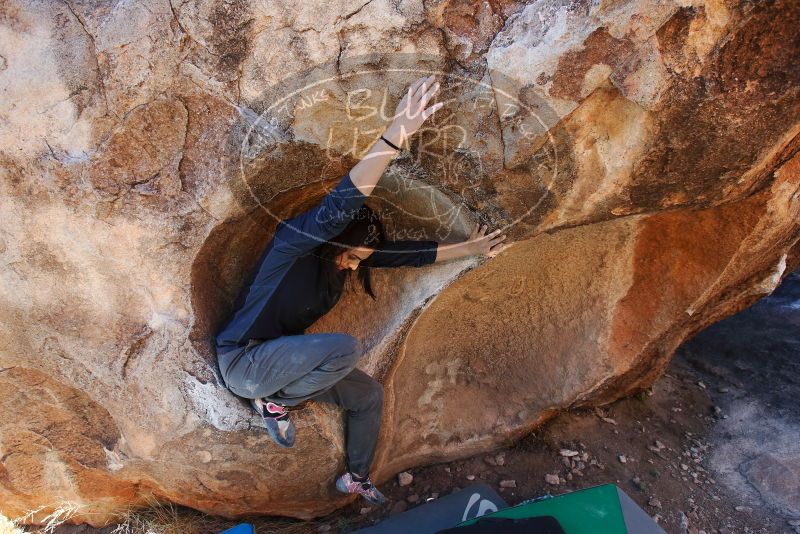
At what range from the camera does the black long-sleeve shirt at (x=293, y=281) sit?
64.6 inches

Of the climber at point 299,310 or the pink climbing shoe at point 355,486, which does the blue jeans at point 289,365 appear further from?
the pink climbing shoe at point 355,486

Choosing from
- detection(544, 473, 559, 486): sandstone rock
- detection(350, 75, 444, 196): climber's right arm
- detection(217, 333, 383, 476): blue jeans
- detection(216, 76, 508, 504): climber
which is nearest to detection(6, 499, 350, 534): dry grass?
detection(216, 76, 508, 504): climber

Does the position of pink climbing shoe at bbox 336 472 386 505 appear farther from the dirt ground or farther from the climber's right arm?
the climber's right arm

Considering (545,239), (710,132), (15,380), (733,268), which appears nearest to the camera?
(710,132)

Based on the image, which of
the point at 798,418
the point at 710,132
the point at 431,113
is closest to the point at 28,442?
the point at 431,113

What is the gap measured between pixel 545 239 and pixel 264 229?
A: 864 millimetres

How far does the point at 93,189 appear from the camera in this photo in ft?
5.25

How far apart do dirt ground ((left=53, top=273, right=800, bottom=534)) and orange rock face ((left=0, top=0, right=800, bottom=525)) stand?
0.39 meters

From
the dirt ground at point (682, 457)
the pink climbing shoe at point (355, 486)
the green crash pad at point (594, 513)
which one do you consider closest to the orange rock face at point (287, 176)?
the pink climbing shoe at point (355, 486)

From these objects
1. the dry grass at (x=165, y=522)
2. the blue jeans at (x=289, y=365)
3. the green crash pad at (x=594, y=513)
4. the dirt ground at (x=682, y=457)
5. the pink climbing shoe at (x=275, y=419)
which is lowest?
the dirt ground at (x=682, y=457)

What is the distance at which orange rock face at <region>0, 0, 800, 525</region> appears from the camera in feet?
4.78

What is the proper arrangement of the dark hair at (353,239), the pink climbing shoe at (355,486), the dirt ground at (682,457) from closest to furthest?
the dark hair at (353,239)
the pink climbing shoe at (355,486)
the dirt ground at (682,457)

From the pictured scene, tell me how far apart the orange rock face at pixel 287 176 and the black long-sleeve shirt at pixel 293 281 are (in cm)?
10

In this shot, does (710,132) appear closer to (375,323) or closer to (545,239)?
(545,239)
